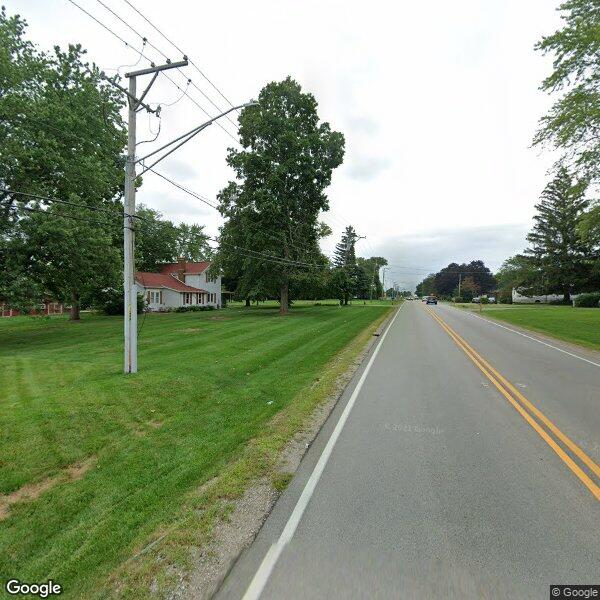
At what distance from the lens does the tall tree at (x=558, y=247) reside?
57.3 meters

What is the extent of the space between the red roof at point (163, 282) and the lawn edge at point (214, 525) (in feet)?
131

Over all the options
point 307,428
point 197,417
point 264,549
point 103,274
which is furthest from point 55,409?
point 103,274

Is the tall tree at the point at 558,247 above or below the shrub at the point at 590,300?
above

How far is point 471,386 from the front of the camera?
887 cm

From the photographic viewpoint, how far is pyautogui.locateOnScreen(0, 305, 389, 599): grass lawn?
131 inches

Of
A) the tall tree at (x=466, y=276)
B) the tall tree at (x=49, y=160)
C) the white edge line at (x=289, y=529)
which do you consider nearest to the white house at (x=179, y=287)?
the tall tree at (x=49, y=160)

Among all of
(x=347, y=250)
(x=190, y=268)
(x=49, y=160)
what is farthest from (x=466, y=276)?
(x=49, y=160)

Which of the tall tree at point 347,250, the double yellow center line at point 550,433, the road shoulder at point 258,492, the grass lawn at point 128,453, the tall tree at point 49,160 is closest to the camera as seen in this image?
the road shoulder at point 258,492

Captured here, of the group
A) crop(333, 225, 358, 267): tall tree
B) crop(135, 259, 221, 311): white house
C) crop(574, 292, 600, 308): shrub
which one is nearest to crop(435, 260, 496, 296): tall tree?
crop(333, 225, 358, 267): tall tree

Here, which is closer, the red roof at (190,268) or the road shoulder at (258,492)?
the road shoulder at (258,492)

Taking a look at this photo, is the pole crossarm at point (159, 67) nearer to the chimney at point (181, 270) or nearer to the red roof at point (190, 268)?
the red roof at point (190, 268)

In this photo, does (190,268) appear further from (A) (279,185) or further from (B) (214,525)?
(B) (214,525)

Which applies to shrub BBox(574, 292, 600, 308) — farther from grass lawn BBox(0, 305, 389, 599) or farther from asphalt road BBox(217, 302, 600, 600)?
asphalt road BBox(217, 302, 600, 600)

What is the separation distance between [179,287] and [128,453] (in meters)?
43.6
